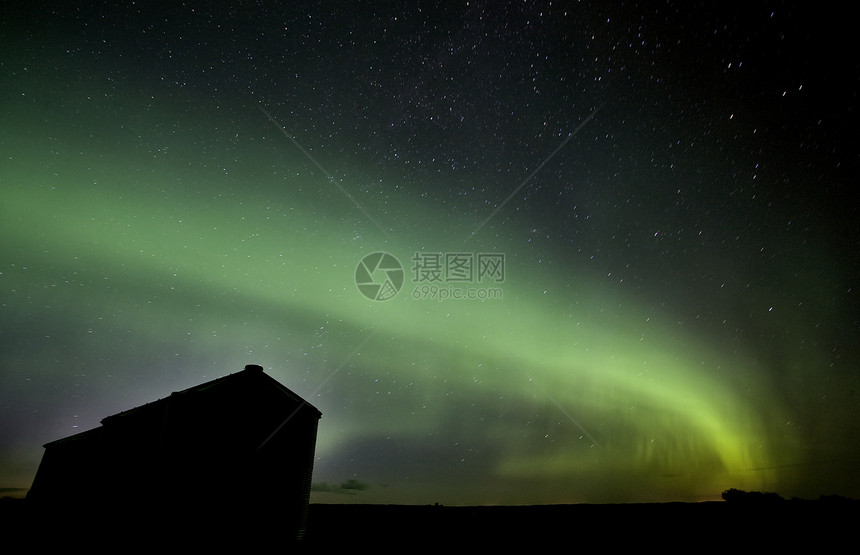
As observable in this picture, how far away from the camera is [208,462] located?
45.1ft

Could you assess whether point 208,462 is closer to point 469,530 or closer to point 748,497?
point 469,530

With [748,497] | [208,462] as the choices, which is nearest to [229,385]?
[208,462]

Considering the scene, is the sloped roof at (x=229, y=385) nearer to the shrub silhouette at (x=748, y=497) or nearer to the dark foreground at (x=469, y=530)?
the dark foreground at (x=469, y=530)

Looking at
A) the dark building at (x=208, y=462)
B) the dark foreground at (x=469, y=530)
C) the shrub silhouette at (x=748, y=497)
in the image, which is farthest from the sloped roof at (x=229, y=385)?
the shrub silhouette at (x=748, y=497)

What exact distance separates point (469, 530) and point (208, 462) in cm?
1510

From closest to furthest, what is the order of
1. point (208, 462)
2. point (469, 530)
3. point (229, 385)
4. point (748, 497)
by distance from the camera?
point (208, 462) < point (229, 385) < point (469, 530) < point (748, 497)

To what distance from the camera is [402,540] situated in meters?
19.7

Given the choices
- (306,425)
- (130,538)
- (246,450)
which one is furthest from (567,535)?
(130,538)

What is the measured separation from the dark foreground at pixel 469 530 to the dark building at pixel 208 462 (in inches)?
7.1

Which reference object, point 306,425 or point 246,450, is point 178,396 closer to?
point 246,450

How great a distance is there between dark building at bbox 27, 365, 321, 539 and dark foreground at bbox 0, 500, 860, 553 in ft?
0.59

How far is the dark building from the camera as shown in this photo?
44.2 ft

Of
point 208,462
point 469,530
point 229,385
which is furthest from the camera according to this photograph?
point 469,530

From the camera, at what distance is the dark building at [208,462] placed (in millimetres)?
13461
